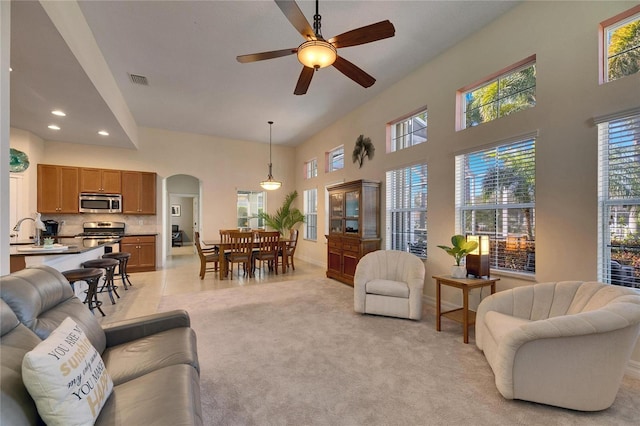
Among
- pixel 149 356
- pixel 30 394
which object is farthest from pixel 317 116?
pixel 30 394

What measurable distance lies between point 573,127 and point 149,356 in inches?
153

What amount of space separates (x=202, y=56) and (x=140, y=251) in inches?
185

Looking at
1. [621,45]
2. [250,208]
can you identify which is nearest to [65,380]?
[621,45]

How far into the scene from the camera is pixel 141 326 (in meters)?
1.96

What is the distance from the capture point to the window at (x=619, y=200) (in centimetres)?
231

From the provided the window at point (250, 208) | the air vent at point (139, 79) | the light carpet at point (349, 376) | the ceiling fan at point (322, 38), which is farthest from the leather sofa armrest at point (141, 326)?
the window at point (250, 208)

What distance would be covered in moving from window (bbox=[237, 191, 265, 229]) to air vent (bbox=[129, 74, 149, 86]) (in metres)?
4.02

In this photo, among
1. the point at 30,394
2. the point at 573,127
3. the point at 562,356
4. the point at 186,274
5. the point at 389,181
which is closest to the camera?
the point at 30,394

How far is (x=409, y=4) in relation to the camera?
292cm

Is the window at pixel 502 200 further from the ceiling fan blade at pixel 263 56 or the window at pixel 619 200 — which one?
the ceiling fan blade at pixel 263 56

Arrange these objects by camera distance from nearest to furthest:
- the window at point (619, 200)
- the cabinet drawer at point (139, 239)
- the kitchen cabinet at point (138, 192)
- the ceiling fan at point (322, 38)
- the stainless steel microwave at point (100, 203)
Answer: the ceiling fan at point (322, 38), the window at point (619, 200), the stainless steel microwave at point (100, 203), the cabinet drawer at point (139, 239), the kitchen cabinet at point (138, 192)

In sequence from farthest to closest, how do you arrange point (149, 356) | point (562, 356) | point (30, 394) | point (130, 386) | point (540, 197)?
point (540, 197) < point (562, 356) < point (149, 356) < point (130, 386) < point (30, 394)

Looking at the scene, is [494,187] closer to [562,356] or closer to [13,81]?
[562,356]

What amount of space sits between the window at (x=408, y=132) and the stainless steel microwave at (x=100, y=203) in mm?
6041
